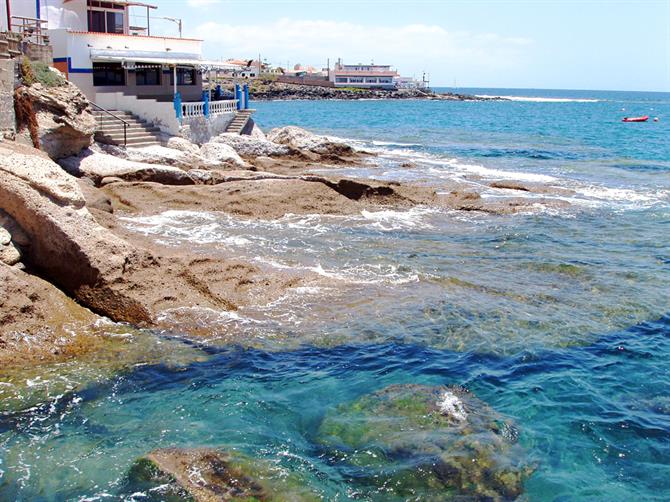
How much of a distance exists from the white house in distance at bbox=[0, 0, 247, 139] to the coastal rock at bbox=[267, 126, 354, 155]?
3.02 m

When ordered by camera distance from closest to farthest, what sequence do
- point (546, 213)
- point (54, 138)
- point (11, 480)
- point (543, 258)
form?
point (11, 480)
point (543, 258)
point (54, 138)
point (546, 213)

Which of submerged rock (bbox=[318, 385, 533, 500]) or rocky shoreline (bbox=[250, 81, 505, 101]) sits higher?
rocky shoreline (bbox=[250, 81, 505, 101])

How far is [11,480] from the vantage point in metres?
7.24

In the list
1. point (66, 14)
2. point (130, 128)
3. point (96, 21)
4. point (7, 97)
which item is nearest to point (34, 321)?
point (7, 97)

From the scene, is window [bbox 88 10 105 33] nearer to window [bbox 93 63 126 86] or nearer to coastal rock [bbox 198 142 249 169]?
window [bbox 93 63 126 86]

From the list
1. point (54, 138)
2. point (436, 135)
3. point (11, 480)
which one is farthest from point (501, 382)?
point (436, 135)

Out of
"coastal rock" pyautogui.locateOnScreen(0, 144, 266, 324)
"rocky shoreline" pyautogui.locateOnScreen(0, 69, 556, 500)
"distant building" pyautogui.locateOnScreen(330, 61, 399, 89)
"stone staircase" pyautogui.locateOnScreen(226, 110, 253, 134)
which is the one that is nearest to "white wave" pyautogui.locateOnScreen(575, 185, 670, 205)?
"rocky shoreline" pyautogui.locateOnScreen(0, 69, 556, 500)

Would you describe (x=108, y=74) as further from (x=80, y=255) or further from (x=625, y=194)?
(x=625, y=194)

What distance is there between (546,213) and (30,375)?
17.8 meters

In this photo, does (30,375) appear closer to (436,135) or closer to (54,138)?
(54,138)

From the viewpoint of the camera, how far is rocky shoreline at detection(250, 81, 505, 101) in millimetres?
139000

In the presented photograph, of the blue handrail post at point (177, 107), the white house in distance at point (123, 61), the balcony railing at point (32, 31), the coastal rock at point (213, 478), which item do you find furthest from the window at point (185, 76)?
the coastal rock at point (213, 478)

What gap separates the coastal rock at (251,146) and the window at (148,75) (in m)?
5.67

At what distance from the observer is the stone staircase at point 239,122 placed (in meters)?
34.2
